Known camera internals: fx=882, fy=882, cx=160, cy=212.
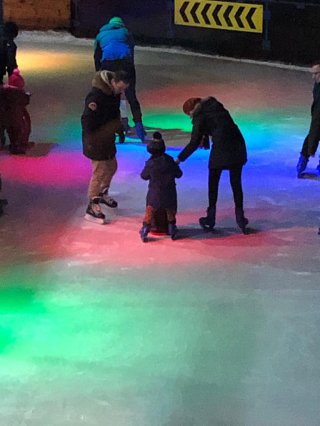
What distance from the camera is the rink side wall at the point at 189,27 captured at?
46.9ft

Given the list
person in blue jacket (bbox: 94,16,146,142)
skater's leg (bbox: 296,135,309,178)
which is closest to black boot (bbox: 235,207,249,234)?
skater's leg (bbox: 296,135,309,178)

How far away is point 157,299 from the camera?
19.5ft

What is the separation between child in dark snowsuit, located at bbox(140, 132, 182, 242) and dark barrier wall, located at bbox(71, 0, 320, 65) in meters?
7.93

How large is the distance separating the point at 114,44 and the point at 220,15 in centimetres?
621

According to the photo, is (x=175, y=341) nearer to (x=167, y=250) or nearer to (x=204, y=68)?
(x=167, y=250)

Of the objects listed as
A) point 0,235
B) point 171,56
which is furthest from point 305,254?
point 171,56

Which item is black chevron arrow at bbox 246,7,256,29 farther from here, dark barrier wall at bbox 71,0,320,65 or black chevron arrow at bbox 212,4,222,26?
black chevron arrow at bbox 212,4,222,26

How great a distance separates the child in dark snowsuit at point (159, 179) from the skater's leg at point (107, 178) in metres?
0.57

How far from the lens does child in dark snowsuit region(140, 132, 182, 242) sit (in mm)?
6844

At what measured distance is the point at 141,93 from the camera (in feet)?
41.6

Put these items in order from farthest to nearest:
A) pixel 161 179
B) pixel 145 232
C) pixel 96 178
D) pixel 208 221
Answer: pixel 96 178 → pixel 208 221 → pixel 145 232 → pixel 161 179

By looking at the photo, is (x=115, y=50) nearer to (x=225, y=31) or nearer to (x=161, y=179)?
(x=161, y=179)

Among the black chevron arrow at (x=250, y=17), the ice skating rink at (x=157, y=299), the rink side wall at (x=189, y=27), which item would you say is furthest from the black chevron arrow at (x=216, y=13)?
the ice skating rink at (x=157, y=299)

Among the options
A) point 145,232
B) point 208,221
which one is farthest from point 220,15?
point 145,232
